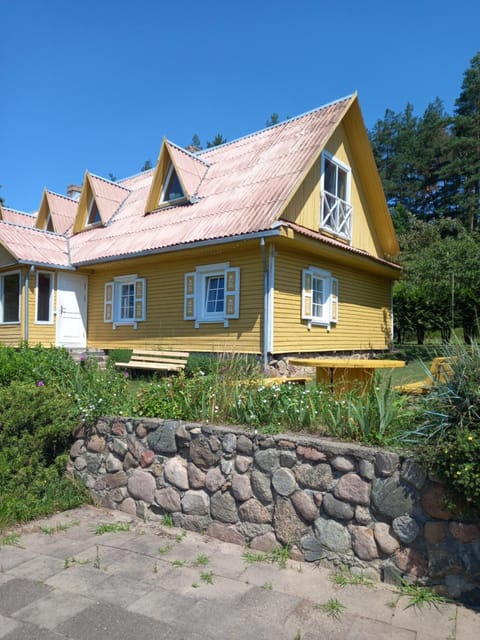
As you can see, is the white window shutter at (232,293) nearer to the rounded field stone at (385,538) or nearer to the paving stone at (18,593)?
the rounded field stone at (385,538)

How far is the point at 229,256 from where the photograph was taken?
1209 cm

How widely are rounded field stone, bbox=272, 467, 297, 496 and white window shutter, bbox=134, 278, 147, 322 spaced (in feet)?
35.6

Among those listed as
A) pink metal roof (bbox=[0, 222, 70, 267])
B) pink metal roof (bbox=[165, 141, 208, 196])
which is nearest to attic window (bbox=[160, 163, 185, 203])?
pink metal roof (bbox=[165, 141, 208, 196])

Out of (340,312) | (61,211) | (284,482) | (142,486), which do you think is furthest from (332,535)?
(61,211)

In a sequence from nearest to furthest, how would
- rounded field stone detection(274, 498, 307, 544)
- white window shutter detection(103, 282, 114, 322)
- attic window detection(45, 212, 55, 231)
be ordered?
rounded field stone detection(274, 498, 307, 544) → white window shutter detection(103, 282, 114, 322) → attic window detection(45, 212, 55, 231)

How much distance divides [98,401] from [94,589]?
216cm

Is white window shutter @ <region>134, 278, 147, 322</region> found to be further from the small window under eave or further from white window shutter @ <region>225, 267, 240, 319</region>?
white window shutter @ <region>225, 267, 240, 319</region>

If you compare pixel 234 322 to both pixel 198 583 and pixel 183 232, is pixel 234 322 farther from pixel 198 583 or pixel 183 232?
pixel 198 583

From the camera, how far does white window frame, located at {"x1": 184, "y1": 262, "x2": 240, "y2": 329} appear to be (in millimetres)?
11929

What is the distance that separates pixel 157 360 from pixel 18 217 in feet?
44.1

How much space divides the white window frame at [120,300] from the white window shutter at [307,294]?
4808 mm

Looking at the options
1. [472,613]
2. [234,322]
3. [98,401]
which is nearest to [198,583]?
[472,613]

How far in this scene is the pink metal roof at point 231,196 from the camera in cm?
1153

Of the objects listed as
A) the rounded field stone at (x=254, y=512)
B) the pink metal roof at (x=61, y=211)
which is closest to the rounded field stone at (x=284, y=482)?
the rounded field stone at (x=254, y=512)
